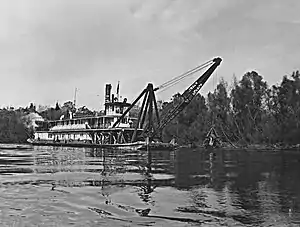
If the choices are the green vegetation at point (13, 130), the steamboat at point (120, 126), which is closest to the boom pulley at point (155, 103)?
the steamboat at point (120, 126)

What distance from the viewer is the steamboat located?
230 ft

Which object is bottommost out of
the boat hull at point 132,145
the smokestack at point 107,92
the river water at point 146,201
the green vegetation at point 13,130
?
the river water at point 146,201

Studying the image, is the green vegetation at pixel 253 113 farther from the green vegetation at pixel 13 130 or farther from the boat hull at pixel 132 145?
the green vegetation at pixel 13 130

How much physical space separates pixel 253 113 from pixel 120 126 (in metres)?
32.1

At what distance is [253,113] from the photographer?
3812 inches

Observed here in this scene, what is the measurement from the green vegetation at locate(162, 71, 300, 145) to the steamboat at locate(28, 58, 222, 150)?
57.2 feet

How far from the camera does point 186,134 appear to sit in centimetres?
11181

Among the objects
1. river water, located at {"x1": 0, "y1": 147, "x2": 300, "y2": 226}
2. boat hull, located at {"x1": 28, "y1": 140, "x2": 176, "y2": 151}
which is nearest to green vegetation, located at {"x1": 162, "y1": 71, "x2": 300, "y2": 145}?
boat hull, located at {"x1": 28, "y1": 140, "x2": 176, "y2": 151}

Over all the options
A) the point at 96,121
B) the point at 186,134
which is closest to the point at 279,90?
the point at 186,134

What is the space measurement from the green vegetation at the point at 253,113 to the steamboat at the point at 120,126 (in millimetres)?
17429

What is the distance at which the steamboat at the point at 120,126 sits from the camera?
70188 mm

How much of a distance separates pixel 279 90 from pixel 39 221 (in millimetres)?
85242

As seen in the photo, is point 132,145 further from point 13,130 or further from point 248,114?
point 13,130

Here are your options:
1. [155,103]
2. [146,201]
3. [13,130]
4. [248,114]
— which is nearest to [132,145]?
[155,103]
